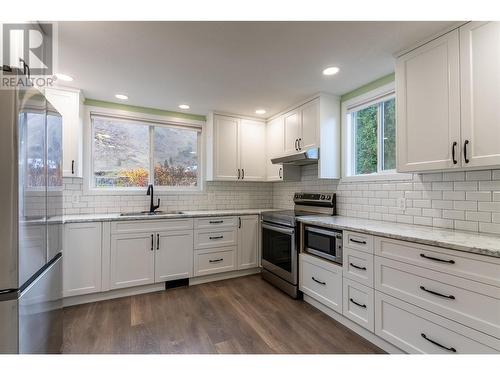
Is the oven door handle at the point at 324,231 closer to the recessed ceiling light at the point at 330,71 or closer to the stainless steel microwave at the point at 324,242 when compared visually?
the stainless steel microwave at the point at 324,242

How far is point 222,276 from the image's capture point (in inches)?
129

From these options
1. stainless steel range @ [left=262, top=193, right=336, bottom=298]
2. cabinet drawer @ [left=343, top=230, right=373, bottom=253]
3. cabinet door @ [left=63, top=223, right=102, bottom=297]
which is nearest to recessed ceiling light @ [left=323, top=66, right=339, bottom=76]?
stainless steel range @ [left=262, top=193, right=336, bottom=298]

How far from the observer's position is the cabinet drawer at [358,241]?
6.29ft

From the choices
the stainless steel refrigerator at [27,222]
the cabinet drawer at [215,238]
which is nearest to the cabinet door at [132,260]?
the cabinet drawer at [215,238]

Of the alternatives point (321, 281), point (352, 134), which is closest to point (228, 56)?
point (352, 134)

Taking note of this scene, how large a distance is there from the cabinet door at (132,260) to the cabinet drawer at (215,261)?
0.55 metres

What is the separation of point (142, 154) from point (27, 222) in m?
2.41

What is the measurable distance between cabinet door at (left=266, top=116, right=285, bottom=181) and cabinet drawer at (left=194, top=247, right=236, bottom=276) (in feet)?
4.13

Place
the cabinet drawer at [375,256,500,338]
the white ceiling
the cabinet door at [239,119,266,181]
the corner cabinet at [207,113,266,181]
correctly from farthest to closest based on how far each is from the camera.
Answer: the cabinet door at [239,119,266,181] → the corner cabinet at [207,113,266,181] → the white ceiling → the cabinet drawer at [375,256,500,338]

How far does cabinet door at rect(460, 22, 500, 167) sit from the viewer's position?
148 centimetres

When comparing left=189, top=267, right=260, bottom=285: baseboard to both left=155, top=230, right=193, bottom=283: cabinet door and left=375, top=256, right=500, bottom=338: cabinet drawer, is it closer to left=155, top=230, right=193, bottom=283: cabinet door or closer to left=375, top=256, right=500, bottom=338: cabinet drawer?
left=155, top=230, right=193, bottom=283: cabinet door

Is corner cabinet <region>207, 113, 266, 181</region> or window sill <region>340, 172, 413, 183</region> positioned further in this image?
corner cabinet <region>207, 113, 266, 181</region>

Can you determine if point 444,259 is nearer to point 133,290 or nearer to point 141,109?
point 133,290
